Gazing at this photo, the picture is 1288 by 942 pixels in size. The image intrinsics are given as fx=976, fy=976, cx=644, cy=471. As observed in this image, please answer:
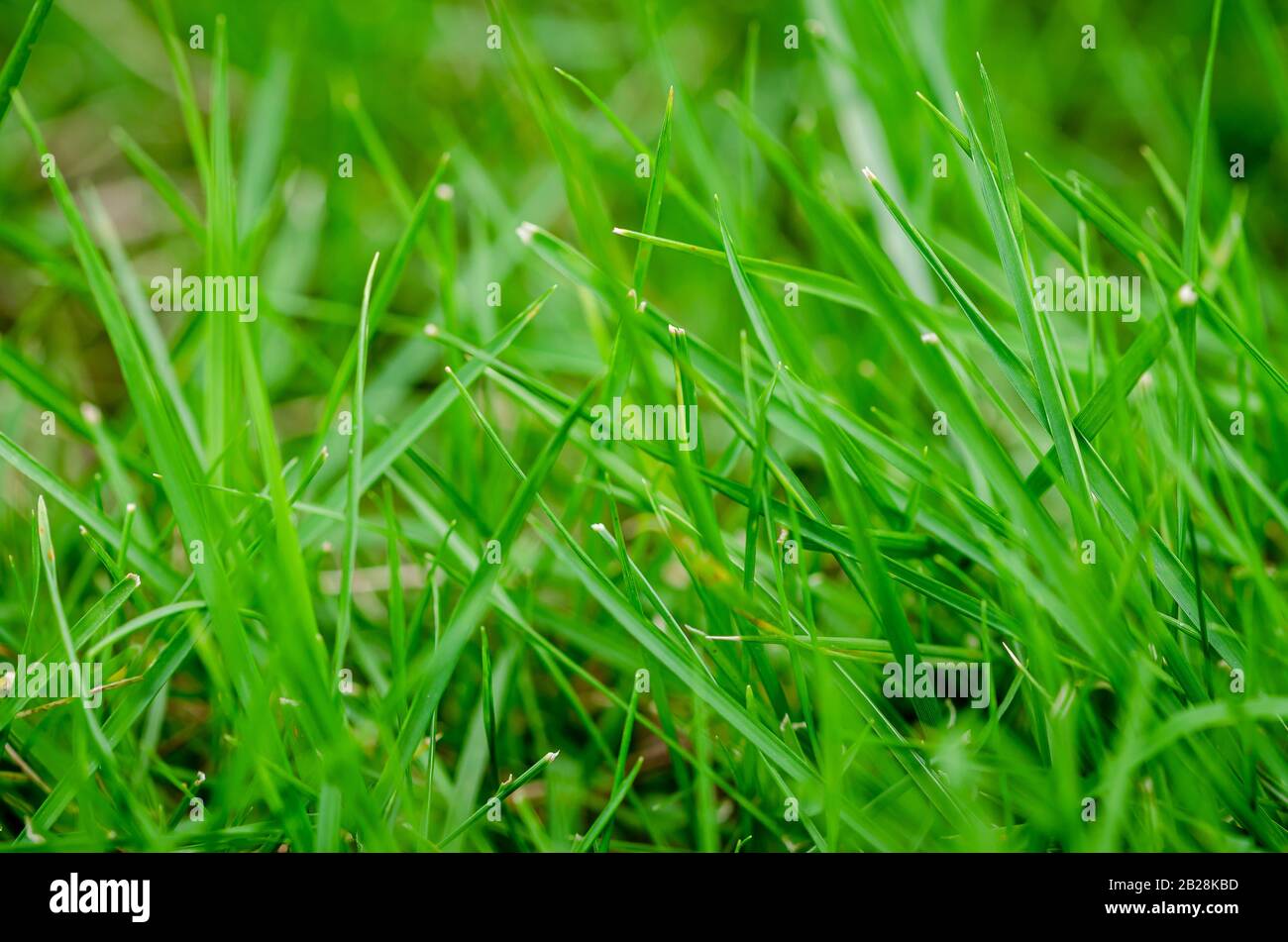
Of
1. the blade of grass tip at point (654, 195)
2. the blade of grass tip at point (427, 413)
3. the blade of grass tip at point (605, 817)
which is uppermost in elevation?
the blade of grass tip at point (654, 195)

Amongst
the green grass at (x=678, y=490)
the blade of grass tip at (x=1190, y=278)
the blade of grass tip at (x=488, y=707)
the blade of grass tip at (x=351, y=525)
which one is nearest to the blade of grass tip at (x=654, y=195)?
the green grass at (x=678, y=490)

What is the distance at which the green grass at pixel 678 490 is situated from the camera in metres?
0.89

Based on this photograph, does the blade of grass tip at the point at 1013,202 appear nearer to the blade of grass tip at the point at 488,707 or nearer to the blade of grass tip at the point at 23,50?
the blade of grass tip at the point at 488,707

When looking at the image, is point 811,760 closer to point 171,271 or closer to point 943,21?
point 943,21

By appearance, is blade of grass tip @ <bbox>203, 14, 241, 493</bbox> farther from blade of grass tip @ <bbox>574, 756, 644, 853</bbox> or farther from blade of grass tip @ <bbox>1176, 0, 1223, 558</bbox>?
blade of grass tip @ <bbox>1176, 0, 1223, 558</bbox>

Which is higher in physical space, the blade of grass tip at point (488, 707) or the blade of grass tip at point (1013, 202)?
the blade of grass tip at point (1013, 202)

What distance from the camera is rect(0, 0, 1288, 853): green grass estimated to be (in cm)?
89

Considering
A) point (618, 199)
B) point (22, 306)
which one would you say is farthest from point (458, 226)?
point (22, 306)

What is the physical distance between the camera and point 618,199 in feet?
5.33

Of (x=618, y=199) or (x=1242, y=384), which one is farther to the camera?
(x=618, y=199)

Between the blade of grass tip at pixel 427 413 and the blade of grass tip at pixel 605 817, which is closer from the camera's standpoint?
the blade of grass tip at pixel 605 817

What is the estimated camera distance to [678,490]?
102 cm
